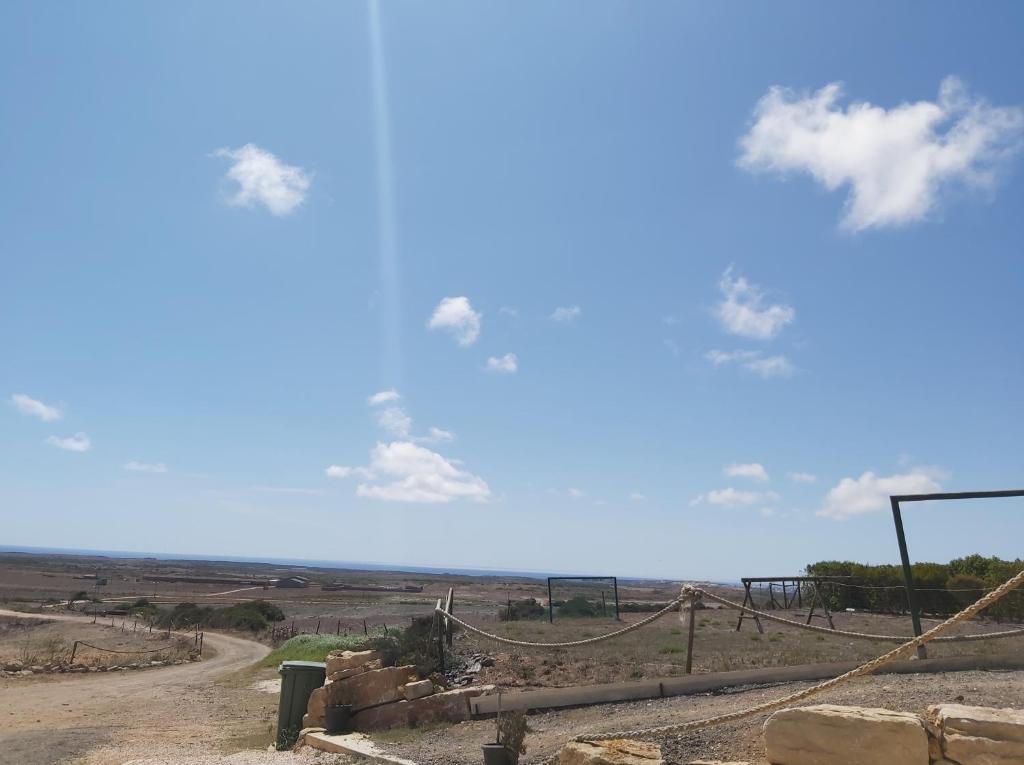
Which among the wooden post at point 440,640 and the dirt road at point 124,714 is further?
the dirt road at point 124,714

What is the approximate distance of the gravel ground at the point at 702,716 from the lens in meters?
5.91

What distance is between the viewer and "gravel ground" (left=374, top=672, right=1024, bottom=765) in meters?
5.91

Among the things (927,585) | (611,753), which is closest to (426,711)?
(611,753)

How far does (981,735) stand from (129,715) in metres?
19.4

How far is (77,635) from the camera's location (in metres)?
40.9

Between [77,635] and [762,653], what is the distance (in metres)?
43.2

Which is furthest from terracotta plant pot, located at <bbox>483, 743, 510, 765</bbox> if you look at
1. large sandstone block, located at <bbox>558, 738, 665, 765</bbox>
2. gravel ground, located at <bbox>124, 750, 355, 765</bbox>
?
gravel ground, located at <bbox>124, 750, 355, 765</bbox>

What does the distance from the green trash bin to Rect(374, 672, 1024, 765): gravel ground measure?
8.50 feet

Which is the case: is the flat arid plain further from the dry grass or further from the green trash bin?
the green trash bin

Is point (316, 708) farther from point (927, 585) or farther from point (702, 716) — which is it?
point (927, 585)

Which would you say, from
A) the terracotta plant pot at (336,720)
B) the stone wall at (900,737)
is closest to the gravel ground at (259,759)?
the terracotta plant pot at (336,720)

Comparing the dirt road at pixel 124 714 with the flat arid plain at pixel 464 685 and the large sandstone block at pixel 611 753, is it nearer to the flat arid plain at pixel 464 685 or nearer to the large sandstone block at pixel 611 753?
the flat arid plain at pixel 464 685

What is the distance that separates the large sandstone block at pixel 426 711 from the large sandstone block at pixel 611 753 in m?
4.34

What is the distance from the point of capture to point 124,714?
57.3 ft
